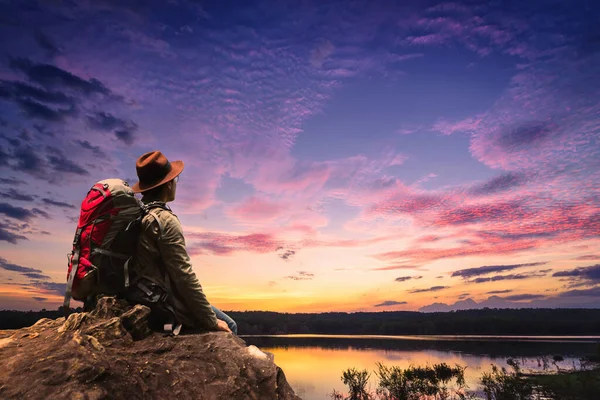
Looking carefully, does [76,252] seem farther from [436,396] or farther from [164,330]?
[436,396]

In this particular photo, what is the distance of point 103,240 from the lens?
3.79 meters

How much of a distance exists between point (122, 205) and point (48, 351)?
1.47 meters

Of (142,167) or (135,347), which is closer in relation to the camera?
(135,347)

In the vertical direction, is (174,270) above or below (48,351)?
above

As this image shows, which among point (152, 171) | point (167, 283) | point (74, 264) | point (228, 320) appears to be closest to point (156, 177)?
point (152, 171)

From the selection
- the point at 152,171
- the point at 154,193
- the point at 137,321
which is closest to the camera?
the point at 137,321

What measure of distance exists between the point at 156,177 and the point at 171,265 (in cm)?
130

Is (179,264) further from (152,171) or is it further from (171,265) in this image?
(152,171)

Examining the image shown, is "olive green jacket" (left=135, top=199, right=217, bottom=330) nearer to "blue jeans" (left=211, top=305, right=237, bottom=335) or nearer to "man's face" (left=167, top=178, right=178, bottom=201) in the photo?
"man's face" (left=167, top=178, right=178, bottom=201)

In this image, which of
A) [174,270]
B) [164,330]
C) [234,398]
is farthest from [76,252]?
[234,398]

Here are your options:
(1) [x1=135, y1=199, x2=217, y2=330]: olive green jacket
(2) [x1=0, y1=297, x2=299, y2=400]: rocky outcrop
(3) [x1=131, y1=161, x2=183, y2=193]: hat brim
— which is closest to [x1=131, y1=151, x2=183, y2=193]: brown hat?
(3) [x1=131, y1=161, x2=183, y2=193]: hat brim

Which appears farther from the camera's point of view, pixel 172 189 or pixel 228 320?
pixel 228 320

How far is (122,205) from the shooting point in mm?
3869

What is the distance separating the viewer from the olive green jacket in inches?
162
